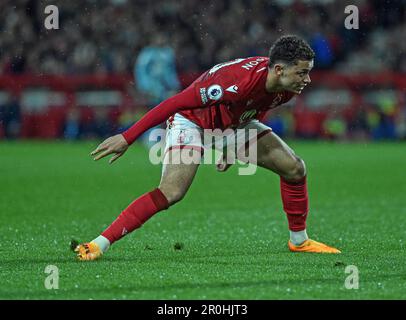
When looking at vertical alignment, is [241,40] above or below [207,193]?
above

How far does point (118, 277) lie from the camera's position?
5.51 meters

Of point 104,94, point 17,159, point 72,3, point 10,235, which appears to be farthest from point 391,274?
point 72,3

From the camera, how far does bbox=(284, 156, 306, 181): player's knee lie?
669 centimetres

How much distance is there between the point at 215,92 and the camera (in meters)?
6.00

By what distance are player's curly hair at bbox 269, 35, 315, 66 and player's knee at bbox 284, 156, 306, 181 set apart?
844 mm

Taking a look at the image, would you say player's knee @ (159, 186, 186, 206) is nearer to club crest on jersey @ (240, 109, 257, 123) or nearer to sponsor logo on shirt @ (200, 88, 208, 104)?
sponsor logo on shirt @ (200, 88, 208, 104)

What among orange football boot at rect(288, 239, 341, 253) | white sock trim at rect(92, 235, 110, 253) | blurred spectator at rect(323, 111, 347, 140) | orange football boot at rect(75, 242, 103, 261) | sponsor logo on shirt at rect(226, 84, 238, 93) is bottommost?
orange football boot at rect(288, 239, 341, 253)

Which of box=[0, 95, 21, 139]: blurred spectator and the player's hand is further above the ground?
box=[0, 95, 21, 139]: blurred spectator

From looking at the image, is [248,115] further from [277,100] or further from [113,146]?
[113,146]

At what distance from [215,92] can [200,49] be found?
1554cm

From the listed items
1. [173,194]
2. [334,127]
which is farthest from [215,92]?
[334,127]

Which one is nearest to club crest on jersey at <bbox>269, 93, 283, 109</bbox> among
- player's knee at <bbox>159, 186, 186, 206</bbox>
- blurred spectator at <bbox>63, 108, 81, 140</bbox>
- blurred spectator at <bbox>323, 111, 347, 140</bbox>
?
player's knee at <bbox>159, 186, 186, 206</bbox>
